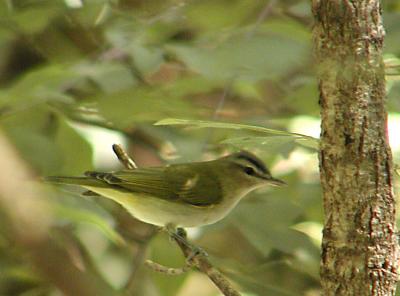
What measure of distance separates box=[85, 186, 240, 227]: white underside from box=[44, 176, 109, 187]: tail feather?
0.64 feet

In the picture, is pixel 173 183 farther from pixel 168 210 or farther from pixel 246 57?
pixel 246 57

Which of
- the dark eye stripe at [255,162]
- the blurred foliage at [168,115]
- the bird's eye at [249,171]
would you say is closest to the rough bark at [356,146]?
the blurred foliage at [168,115]

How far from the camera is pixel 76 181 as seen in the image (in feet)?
10.8

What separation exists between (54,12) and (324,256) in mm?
2416

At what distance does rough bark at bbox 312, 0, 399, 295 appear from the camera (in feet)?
5.06

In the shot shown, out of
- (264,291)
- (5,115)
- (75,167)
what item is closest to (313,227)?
(264,291)

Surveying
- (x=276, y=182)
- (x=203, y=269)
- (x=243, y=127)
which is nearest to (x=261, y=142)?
(x=243, y=127)

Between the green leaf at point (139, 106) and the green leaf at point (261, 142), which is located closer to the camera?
the green leaf at point (261, 142)

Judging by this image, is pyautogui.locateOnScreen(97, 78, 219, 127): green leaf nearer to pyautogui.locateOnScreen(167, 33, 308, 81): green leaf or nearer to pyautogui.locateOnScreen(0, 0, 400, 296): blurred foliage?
pyautogui.locateOnScreen(0, 0, 400, 296): blurred foliage

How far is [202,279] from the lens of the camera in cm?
474

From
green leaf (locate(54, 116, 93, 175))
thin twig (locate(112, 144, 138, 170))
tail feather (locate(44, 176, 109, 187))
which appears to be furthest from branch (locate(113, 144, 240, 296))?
green leaf (locate(54, 116, 93, 175))

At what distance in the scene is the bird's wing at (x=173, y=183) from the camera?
12.1ft

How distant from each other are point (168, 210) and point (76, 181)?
0.67 metres

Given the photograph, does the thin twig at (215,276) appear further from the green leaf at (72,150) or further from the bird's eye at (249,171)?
the bird's eye at (249,171)
